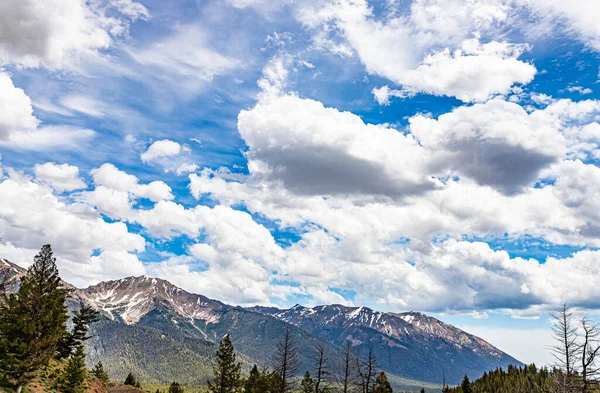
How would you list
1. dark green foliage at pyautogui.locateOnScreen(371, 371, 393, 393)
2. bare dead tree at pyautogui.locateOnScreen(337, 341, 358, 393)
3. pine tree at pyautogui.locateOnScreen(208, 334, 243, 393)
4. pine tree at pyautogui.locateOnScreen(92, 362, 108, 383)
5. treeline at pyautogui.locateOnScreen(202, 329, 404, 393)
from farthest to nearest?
pine tree at pyautogui.locateOnScreen(92, 362, 108, 383) < dark green foliage at pyautogui.locateOnScreen(371, 371, 393, 393) < pine tree at pyautogui.locateOnScreen(208, 334, 243, 393) < treeline at pyautogui.locateOnScreen(202, 329, 404, 393) < bare dead tree at pyautogui.locateOnScreen(337, 341, 358, 393)

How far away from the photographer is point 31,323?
3991 cm

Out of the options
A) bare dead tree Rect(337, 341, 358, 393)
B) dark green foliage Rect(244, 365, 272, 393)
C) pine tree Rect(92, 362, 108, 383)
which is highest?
bare dead tree Rect(337, 341, 358, 393)

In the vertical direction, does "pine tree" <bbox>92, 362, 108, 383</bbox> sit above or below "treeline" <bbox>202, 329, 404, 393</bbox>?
below

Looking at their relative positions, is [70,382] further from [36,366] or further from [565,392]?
[565,392]

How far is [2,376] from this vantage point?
39500mm

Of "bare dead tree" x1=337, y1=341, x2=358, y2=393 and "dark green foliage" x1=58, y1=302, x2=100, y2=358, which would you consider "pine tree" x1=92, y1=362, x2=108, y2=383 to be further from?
"bare dead tree" x1=337, y1=341, x2=358, y2=393

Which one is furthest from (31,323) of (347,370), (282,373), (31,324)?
(347,370)

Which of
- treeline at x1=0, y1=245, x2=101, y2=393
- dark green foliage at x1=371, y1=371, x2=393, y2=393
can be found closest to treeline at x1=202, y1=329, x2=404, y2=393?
dark green foliage at x1=371, y1=371, x2=393, y2=393

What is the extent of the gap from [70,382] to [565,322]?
169 ft

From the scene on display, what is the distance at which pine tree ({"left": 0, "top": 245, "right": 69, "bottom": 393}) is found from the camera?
39062 millimetres

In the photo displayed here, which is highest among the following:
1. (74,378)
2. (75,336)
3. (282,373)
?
(75,336)

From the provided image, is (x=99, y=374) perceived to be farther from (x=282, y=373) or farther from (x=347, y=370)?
(x=347, y=370)

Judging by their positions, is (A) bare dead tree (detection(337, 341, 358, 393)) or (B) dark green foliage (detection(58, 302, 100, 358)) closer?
(A) bare dead tree (detection(337, 341, 358, 393))

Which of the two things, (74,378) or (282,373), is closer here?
(74,378)
